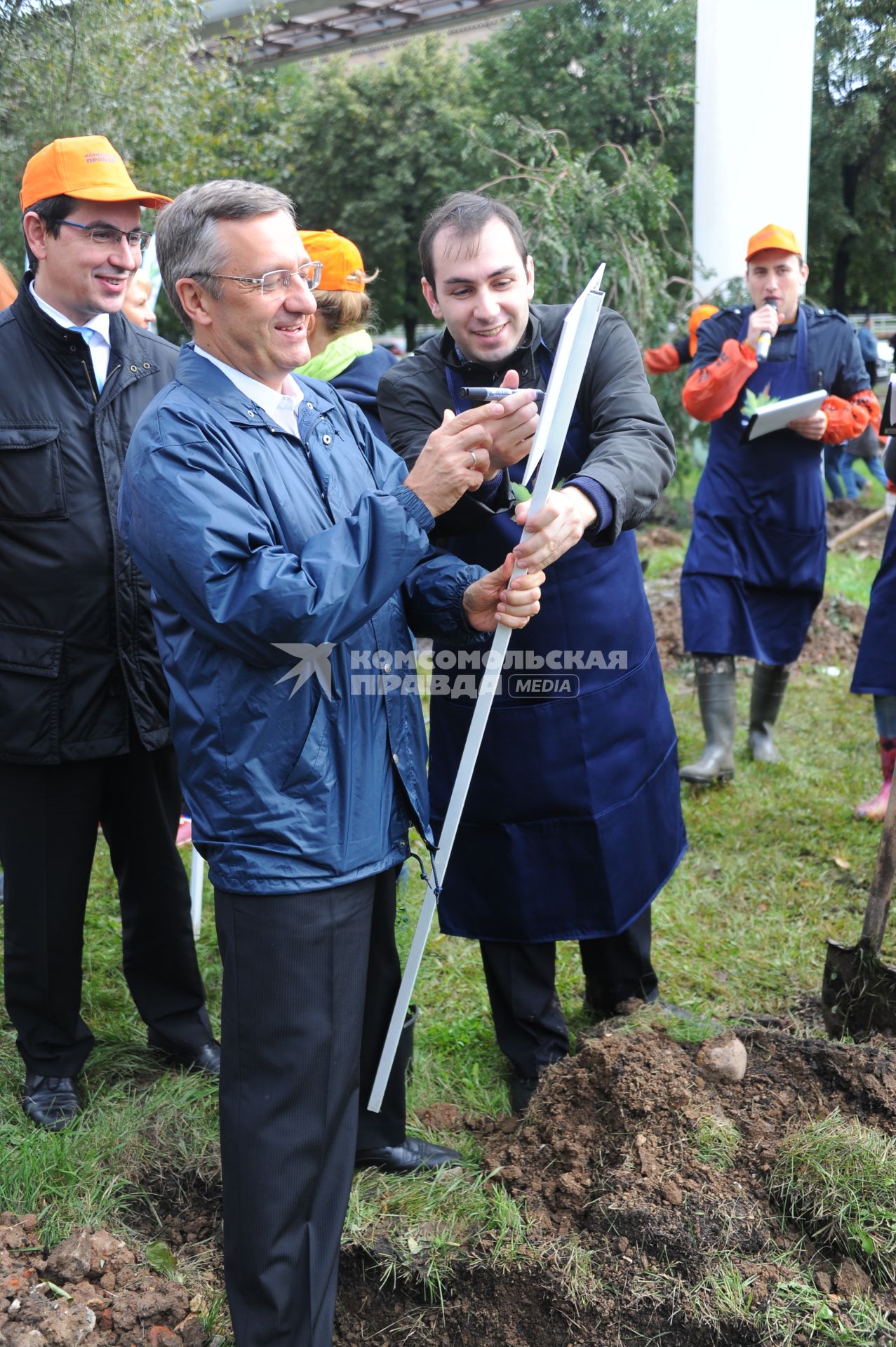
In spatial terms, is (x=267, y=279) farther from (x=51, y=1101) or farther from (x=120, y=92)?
(x=120, y=92)

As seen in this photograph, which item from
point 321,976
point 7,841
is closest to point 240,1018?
point 321,976

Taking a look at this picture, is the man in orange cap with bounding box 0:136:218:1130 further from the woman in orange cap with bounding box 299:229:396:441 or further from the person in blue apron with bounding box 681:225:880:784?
the person in blue apron with bounding box 681:225:880:784

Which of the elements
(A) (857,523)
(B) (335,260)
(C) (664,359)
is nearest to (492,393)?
(B) (335,260)

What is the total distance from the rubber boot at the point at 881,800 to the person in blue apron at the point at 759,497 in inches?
23.0

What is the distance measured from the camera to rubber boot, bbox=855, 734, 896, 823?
4480mm

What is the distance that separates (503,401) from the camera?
2.19 metres

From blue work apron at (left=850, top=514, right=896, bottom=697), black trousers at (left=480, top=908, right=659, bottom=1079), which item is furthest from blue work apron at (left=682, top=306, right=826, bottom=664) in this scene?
black trousers at (left=480, top=908, right=659, bottom=1079)

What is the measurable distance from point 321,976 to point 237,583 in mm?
733

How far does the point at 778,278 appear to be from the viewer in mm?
4797

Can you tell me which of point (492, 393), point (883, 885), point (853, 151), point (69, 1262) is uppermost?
point (853, 151)

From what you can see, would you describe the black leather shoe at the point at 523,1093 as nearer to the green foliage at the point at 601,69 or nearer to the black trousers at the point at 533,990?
the black trousers at the point at 533,990

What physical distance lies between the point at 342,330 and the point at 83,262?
897 mm

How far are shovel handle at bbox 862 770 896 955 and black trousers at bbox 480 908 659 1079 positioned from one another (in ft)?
1.86

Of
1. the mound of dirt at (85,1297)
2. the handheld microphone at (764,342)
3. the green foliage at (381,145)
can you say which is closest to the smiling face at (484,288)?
the mound of dirt at (85,1297)
